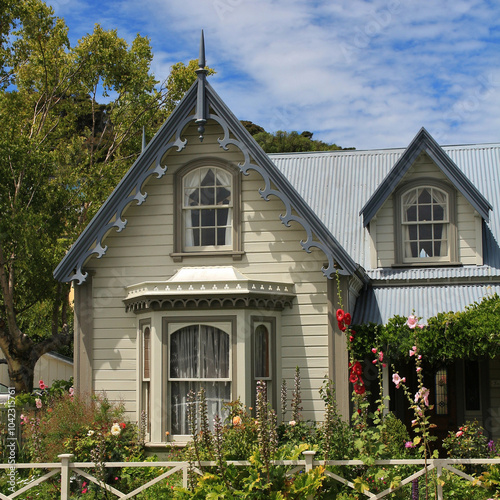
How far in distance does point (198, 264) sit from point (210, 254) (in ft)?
0.99

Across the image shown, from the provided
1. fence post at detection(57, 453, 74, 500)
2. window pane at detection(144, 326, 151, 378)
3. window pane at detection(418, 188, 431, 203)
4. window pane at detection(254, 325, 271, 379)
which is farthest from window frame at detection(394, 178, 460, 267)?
fence post at detection(57, 453, 74, 500)

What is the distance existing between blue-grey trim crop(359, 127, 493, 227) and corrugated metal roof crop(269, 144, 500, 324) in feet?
3.77

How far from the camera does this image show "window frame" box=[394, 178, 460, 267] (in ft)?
49.4

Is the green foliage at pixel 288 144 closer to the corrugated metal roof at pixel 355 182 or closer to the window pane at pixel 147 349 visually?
the corrugated metal roof at pixel 355 182

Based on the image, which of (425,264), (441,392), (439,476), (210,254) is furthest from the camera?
A: (441,392)

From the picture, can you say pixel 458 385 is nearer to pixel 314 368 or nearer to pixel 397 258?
pixel 397 258

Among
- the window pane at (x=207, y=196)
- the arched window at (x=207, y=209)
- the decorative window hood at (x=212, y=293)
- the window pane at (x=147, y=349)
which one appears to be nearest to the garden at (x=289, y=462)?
the window pane at (x=147, y=349)

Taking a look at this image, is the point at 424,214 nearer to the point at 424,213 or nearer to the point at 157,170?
the point at 424,213

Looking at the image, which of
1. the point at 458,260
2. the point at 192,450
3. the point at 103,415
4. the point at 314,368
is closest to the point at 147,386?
the point at 103,415

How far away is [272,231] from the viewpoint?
44.4 feet

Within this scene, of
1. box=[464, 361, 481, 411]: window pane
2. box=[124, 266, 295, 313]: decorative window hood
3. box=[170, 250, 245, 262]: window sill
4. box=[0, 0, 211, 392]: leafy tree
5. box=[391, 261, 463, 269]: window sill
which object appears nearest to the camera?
box=[124, 266, 295, 313]: decorative window hood

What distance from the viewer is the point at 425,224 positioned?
15.3m

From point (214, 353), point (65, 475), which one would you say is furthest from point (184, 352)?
point (65, 475)

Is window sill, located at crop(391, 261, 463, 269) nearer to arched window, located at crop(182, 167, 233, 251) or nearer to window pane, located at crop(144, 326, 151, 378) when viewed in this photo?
arched window, located at crop(182, 167, 233, 251)
